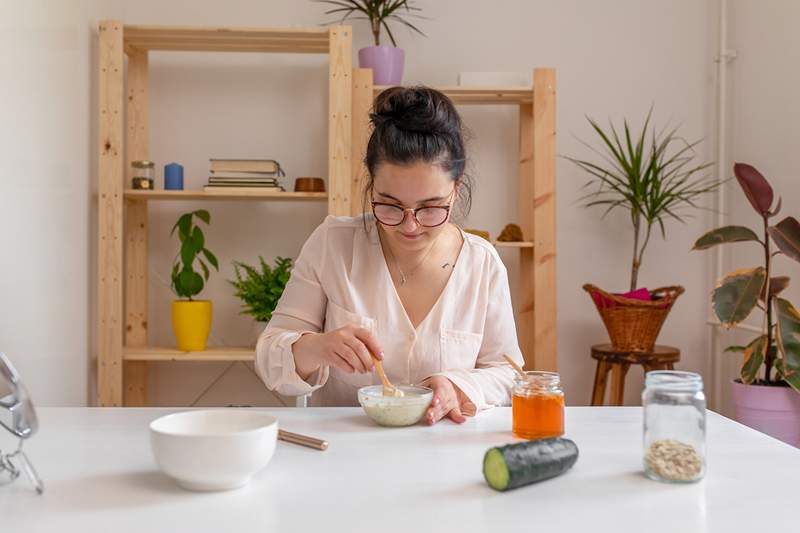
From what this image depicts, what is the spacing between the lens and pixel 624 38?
340 centimetres

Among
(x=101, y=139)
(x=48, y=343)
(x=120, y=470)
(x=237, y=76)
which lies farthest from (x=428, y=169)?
(x=237, y=76)

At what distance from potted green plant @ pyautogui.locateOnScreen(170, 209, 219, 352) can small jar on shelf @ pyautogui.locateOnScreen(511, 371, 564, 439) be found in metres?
1.99

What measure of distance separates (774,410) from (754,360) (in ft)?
0.57

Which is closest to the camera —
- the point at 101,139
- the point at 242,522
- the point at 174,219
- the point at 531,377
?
the point at 242,522

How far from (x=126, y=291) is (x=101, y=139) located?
707mm

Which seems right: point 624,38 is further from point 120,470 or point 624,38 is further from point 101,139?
point 120,470

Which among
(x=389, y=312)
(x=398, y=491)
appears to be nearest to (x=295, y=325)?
(x=389, y=312)

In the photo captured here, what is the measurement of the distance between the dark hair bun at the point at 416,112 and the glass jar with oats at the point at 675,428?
2.50ft

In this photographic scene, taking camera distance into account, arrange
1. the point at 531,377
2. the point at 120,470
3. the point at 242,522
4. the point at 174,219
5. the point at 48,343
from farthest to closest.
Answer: the point at 174,219 → the point at 48,343 → the point at 531,377 → the point at 120,470 → the point at 242,522

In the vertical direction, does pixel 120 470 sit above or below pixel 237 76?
below

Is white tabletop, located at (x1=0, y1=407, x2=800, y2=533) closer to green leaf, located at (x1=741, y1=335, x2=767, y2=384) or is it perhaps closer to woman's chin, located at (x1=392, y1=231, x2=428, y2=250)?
woman's chin, located at (x1=392, y1=231, x2=428, y2=250)

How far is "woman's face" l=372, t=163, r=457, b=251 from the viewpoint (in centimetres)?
154

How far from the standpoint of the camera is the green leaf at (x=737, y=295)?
2451 mm

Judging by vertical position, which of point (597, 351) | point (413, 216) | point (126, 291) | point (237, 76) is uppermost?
point (237, 76)
